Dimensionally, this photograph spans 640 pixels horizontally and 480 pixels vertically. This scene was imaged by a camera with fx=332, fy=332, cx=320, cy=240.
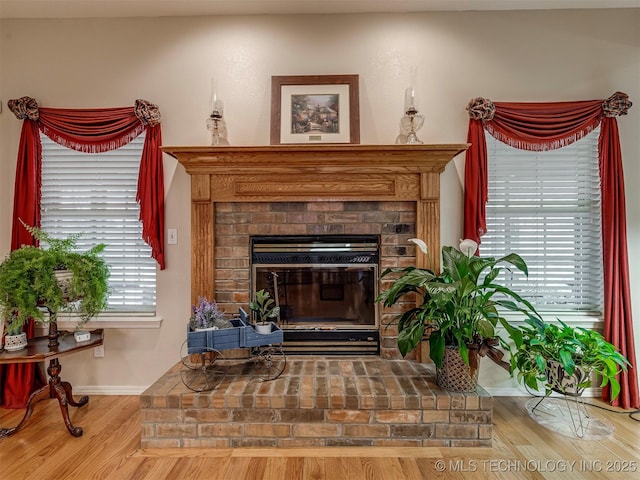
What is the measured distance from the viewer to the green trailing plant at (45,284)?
2025 millimetres

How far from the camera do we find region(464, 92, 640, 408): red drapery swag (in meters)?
2.40

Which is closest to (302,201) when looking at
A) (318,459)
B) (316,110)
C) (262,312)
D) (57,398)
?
(316,110)

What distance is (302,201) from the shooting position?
249cm

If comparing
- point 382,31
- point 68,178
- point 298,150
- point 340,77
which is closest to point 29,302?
point 68,178

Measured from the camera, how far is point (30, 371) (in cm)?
244

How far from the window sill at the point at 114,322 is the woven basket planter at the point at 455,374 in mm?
2072

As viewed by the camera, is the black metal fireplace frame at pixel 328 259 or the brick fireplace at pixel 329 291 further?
the black metal fireplace frame at pixel 328 259

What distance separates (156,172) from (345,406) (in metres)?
2.11

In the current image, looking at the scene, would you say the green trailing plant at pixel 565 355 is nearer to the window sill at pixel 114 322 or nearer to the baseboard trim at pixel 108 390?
the window sill at pixel 114 322

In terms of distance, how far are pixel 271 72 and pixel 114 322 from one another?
227 centimetres

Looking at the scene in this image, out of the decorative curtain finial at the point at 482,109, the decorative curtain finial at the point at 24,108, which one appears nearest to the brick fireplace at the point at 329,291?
the decorative curtain finial at the point at 482,109

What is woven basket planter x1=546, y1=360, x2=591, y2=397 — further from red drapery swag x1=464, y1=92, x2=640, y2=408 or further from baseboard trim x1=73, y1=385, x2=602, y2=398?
red drapery swag x1=464, y1=92, x2=640, y2=408

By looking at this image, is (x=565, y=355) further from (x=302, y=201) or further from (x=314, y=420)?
(x=302, y=201)

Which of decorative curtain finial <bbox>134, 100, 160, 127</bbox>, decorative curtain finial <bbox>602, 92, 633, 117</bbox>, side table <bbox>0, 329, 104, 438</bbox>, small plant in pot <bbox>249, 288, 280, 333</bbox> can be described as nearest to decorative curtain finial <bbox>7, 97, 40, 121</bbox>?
decorative curtain finial <bbox>134, 100, 160, 127</bbox>
